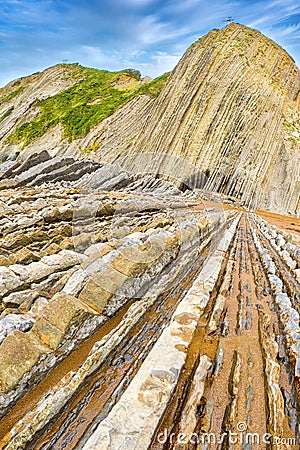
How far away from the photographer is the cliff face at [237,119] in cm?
2464

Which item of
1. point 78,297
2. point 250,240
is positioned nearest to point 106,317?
point 78,297

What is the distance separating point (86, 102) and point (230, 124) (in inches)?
936

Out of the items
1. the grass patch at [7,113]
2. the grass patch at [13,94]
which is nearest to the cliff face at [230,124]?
the grass patch at [7,113]

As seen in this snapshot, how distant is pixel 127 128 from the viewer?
1292 inches

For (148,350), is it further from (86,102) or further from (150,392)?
(86,102)

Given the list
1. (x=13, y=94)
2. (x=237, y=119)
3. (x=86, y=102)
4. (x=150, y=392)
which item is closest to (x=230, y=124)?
(x=237, y=119)

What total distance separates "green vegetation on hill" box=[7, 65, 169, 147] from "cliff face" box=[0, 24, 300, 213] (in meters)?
5.41

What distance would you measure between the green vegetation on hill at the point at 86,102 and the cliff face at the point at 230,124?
5.41m

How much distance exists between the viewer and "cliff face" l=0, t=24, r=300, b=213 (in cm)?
2469

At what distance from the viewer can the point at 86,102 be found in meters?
42.6

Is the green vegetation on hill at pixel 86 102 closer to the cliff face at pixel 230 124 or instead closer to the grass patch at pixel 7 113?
the cliff face at pixel 230 124

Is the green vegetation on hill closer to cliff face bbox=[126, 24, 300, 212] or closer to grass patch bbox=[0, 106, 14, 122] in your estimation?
grass patch bbox=[0, 106, 14, 122]

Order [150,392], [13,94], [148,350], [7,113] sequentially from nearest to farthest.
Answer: [150,392]
[148,350]
[7,113]
[13,94]

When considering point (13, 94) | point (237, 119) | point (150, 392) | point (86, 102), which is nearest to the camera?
point (150, 392)
